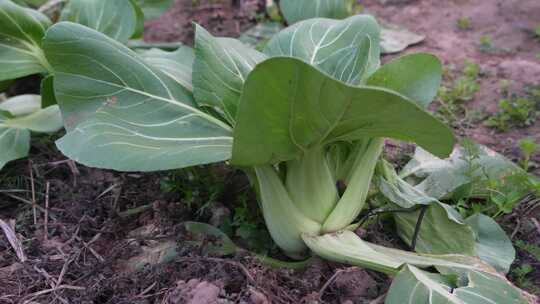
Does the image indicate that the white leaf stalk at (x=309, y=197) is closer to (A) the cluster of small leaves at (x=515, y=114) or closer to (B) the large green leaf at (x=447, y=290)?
(B) the large green leaf at (x=447, y=290)

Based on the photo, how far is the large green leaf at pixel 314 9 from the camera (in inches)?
99.4

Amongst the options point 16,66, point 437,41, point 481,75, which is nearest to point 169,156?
point 16,66

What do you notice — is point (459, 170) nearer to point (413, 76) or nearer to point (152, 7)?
point (413, 76)

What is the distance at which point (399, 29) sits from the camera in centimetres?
323

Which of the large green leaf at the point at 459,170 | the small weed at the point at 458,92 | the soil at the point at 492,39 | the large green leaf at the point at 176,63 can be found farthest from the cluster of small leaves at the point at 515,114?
the large green leaf at the point at 176,63

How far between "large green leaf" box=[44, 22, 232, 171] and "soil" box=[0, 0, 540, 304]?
0.98 ft

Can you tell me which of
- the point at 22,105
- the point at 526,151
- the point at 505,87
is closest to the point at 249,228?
the point at 526,151

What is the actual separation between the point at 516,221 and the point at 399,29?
1.76 metres

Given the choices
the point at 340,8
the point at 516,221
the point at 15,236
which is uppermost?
the point at 340,8

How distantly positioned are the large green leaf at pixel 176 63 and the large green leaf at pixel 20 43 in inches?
16.8

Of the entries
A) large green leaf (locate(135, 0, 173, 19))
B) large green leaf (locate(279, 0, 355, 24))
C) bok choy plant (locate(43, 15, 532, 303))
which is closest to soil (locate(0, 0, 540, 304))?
bok choy plant (locate(43, 15, 532, 303))

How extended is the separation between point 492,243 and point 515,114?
910 mm

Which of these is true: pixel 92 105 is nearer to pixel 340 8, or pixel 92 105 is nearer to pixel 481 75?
pixel 340 8

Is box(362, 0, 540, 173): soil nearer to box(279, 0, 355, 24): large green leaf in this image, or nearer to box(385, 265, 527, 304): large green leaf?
box(279, 0, 355, 24): large green leaf
